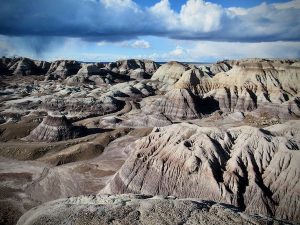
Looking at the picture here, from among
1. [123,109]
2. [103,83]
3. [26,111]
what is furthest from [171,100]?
[103,83]

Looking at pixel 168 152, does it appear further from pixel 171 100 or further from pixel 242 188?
pixel 171 100

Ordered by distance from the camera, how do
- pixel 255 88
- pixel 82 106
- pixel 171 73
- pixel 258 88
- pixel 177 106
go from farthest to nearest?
1. pixel 171 73
2. pixel 82 106
3. pixel 255 88
4. pixel 258 88
5. pixel 177 106

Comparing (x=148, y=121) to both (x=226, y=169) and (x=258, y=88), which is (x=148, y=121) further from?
(x=226, y=169)

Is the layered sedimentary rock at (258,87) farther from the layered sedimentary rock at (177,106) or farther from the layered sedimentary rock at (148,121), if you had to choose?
the layered sedimentary rock at (148,121)

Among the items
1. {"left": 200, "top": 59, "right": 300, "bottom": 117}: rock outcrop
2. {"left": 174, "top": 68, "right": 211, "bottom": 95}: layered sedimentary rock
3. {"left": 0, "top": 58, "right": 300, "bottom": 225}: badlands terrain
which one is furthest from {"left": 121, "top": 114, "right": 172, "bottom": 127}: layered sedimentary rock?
{"left": 174, "top": 68, "right": 211, "bottom": 95}: layered sedimentary rock

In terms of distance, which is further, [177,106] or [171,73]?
[171,73]

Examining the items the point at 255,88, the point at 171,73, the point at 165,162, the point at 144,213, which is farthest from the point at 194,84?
the point at 144,213
